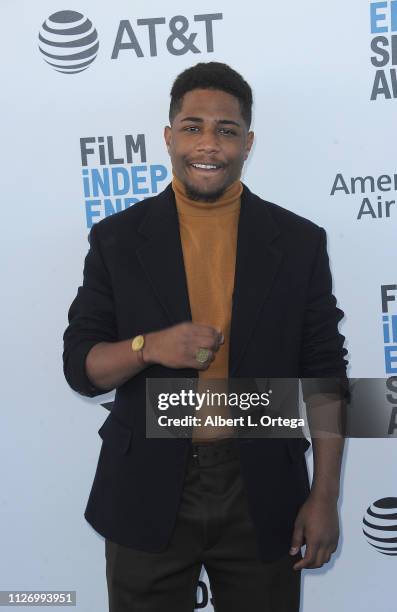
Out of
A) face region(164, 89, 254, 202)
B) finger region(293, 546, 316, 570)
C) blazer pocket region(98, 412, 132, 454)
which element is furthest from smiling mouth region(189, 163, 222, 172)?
finger region(293, 546, 316, 570)

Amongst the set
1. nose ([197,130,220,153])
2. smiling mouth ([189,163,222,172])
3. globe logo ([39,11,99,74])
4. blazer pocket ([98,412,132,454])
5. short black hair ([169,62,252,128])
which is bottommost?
blazer pocket ([98,412,132,454])

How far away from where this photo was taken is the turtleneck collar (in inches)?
72.1

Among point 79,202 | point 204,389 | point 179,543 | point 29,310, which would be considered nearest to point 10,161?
point 79,202

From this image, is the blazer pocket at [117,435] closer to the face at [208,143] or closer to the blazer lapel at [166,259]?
the blazer lapel at [166,259]

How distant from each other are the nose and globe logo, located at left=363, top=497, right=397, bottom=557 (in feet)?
5.57

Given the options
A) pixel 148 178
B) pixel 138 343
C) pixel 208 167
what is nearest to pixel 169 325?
pixel 138 343

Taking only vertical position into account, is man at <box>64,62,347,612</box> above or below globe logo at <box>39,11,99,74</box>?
below

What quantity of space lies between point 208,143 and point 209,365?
58 cm

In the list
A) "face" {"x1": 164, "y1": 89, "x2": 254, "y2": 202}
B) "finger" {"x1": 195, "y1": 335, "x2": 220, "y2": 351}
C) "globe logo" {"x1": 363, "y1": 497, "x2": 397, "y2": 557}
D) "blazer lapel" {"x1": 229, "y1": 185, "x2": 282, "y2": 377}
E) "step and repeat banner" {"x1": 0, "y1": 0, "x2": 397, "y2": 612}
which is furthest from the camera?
"globe logo" {"x1": 363, "y1": 497, "x2": 397, "y2": 557}

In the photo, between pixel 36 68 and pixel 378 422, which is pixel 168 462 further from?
pixel 36 68

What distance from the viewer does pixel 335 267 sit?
2709mm

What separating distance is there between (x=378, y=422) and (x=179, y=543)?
1.27 metres

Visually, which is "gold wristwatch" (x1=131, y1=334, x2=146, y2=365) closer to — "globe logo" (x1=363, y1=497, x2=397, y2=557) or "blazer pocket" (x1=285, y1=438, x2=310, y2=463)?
Result: "blazer pocket" (x1=285, y1=438, x2=310, y2=463)

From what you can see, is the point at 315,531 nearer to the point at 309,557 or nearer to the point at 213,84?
the point at 309,557
